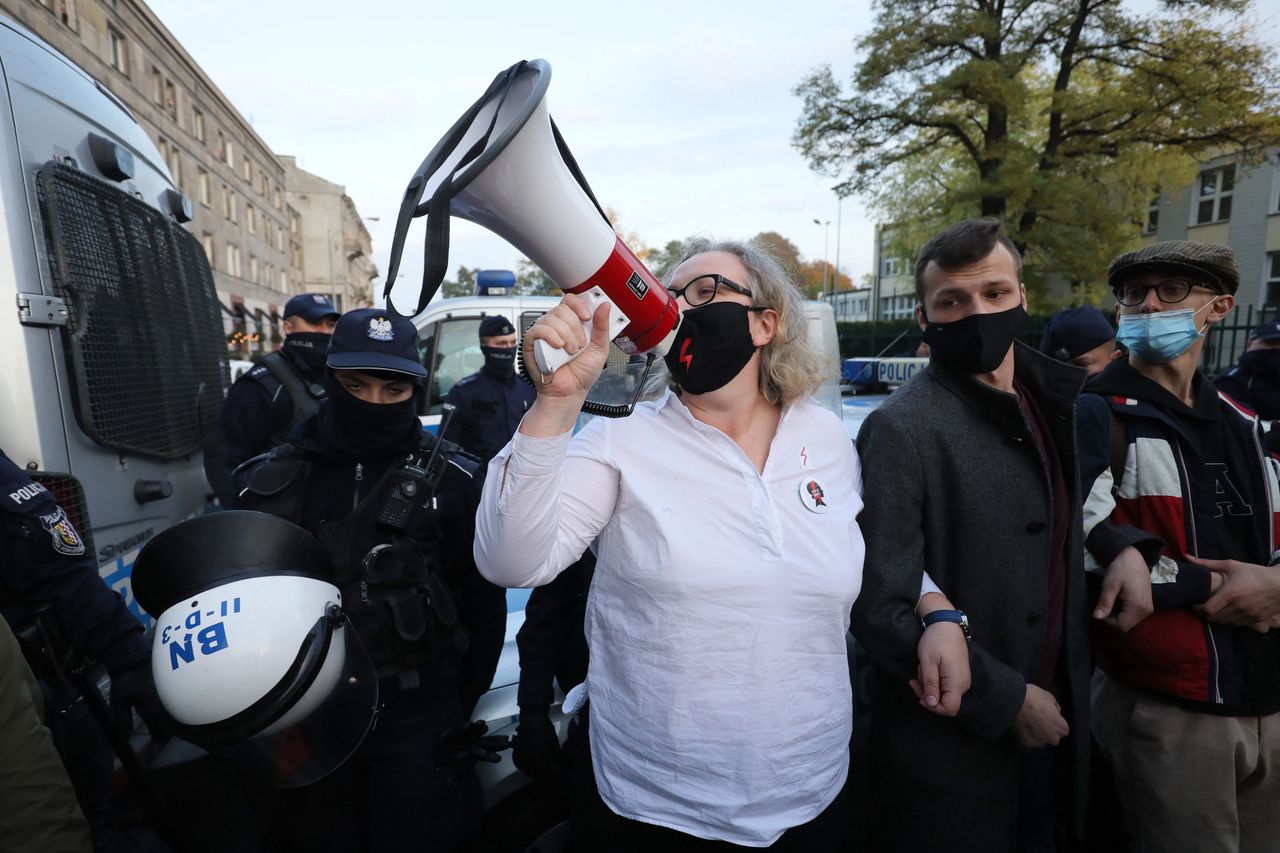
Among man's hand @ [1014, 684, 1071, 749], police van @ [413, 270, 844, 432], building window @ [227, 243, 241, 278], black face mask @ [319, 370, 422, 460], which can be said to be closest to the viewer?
man's hand @ [1014, 684, 1071, 749]

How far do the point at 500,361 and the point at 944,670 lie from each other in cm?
403

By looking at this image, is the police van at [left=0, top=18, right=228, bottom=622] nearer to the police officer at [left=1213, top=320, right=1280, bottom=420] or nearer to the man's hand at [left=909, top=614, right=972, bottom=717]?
the man's hand at [left=909, top=614, right=972, bottom=717]

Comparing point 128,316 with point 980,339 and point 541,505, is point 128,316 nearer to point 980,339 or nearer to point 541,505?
point 541,505

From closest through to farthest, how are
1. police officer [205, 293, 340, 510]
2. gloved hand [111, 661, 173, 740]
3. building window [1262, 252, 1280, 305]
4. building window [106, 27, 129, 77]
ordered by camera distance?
gloved hand [111, 661, 173, 740] → police officer [205, 293, 340, 510] → building window [1262, 252, 1280, 305] → building window [106, 27, 129, 77]

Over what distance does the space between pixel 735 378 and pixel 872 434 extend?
39cm

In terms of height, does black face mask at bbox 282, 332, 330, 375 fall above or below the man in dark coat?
above

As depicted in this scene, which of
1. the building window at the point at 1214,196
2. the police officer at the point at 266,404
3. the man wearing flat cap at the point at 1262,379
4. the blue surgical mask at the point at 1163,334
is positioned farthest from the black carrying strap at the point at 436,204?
the building window at the point at 1214,196

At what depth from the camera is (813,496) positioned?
156cm

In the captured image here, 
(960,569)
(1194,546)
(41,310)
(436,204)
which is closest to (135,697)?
(41,310)

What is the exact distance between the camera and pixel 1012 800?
1715mm

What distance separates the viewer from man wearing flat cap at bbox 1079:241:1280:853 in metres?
1.77

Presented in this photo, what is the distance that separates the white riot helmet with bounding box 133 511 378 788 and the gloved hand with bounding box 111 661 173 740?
0.33 metres

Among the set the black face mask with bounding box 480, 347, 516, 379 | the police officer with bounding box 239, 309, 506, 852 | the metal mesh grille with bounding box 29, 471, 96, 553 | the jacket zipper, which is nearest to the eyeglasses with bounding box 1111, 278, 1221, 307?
the jacket zipper

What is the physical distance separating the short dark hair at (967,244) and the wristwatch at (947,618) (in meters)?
0.84
